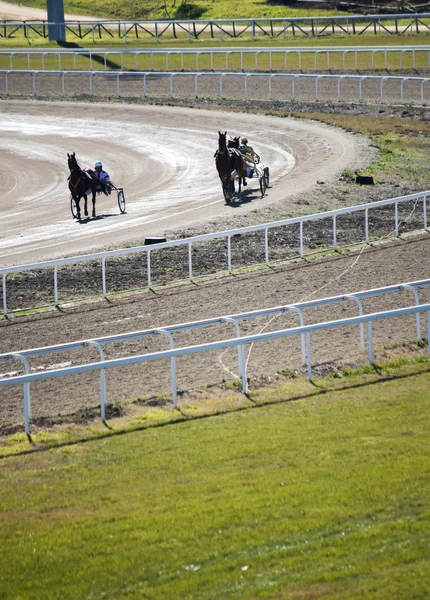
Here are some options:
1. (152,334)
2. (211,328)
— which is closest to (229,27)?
(211,328)

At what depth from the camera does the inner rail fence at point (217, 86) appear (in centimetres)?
3753

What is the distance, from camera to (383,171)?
87.7 feet

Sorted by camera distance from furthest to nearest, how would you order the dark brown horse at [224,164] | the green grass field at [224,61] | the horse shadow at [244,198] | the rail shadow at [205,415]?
the green grass field at [224,61] < the horse shadow at [244,198] < the dark brown horse at [224,164] < the rail shadow at [205,415]

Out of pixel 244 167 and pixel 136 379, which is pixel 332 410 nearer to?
pixel 136 379

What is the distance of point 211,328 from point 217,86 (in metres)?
28.7

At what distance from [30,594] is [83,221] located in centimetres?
1648

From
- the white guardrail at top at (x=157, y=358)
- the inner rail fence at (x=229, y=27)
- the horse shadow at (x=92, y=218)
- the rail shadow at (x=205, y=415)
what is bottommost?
the rail shadow at (x=205, y=415)

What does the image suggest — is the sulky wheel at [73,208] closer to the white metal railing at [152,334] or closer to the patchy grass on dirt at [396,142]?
the patchy grass on dirt at [396,142]

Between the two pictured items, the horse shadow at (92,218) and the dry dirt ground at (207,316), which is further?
the horse shadow at (92,218)

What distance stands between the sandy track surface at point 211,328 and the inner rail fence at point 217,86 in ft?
64.7

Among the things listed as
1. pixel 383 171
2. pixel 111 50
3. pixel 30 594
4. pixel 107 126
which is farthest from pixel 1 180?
pixel 30 594

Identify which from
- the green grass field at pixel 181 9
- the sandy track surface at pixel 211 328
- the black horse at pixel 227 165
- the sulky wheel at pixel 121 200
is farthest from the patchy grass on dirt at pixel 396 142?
the green grass field at pixel 181 9

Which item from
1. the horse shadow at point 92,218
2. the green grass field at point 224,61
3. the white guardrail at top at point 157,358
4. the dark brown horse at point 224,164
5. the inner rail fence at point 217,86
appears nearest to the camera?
the white guardrail at top at point 157,358

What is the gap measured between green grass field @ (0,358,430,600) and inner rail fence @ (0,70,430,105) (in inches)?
1096
